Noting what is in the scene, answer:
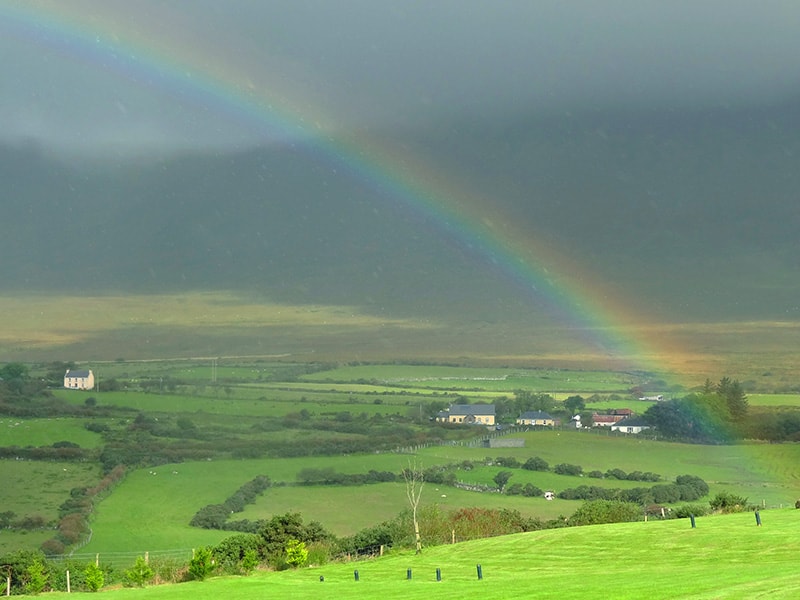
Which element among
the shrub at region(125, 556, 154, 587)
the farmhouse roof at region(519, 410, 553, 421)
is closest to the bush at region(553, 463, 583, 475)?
the farmhouse roof at region(519, 410, 553, 421)

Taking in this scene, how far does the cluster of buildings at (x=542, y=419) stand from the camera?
176 m

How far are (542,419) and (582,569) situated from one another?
147660 millimetres

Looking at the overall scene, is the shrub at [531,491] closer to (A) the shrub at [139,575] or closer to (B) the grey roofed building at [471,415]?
(A) the shrub at [139,575]

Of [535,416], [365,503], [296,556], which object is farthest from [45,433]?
[296,556]

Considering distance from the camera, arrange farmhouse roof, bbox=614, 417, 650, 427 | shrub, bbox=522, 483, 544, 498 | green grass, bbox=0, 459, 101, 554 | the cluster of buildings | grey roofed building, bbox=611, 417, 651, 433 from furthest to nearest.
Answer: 1. the cluster of buildings
2. farmhouse roof, bbox=614, 417, 650, 427
3. grey roofed building, bbox=611, 417, 651, 433
4. shrub, bbox=522, 483, 544, 498
5. green grass, bbox=0, 459, 101, 554

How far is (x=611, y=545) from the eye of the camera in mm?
44750

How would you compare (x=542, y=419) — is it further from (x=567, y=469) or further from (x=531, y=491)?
(x=531, y=491)

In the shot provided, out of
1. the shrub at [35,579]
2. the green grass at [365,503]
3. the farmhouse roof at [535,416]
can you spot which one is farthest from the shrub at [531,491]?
the farmhouse roof at [535,416]

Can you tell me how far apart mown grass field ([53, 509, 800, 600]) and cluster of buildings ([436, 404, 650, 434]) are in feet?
410

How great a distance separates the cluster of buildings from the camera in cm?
17591

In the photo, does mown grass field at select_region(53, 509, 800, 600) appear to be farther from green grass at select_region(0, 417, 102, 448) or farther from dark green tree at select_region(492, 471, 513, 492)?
green grass at select_region(0, 417, 102, 448)

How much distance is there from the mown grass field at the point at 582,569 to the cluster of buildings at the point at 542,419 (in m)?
125

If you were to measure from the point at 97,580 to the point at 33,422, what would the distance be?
407 ft

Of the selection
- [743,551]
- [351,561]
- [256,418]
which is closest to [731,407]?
[256,418]
